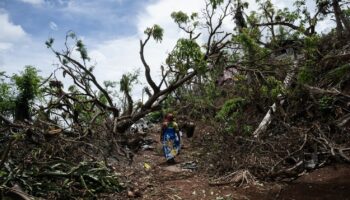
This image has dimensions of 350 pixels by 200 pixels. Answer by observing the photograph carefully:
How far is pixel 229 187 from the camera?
7.61 meters

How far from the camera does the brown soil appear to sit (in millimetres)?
6863

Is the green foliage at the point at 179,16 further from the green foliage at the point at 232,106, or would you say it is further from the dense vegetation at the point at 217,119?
the green foliage at the point at 232,106

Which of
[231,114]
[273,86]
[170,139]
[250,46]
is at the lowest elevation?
[170,139]

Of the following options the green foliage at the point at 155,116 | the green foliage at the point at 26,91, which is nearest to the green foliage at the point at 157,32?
the green foliage at the point at 26,91

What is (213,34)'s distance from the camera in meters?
11.2

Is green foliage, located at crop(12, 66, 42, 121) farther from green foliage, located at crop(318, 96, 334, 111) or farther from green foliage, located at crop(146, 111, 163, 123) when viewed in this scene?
green foliage, located at crop(146, 111, 163, 123)

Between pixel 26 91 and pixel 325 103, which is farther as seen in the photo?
pixel 325 103

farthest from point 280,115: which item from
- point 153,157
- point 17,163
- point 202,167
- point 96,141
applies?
point 17,163

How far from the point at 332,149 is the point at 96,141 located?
531 centimetres

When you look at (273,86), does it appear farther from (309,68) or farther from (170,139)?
(170,139)

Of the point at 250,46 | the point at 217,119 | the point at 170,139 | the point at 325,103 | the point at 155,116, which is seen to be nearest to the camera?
the point at 250,46

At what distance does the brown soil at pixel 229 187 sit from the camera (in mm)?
6863

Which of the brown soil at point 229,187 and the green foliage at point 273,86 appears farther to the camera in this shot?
the green foliage at point 273,86

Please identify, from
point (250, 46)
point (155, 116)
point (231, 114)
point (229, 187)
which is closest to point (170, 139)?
point (229, 187)
